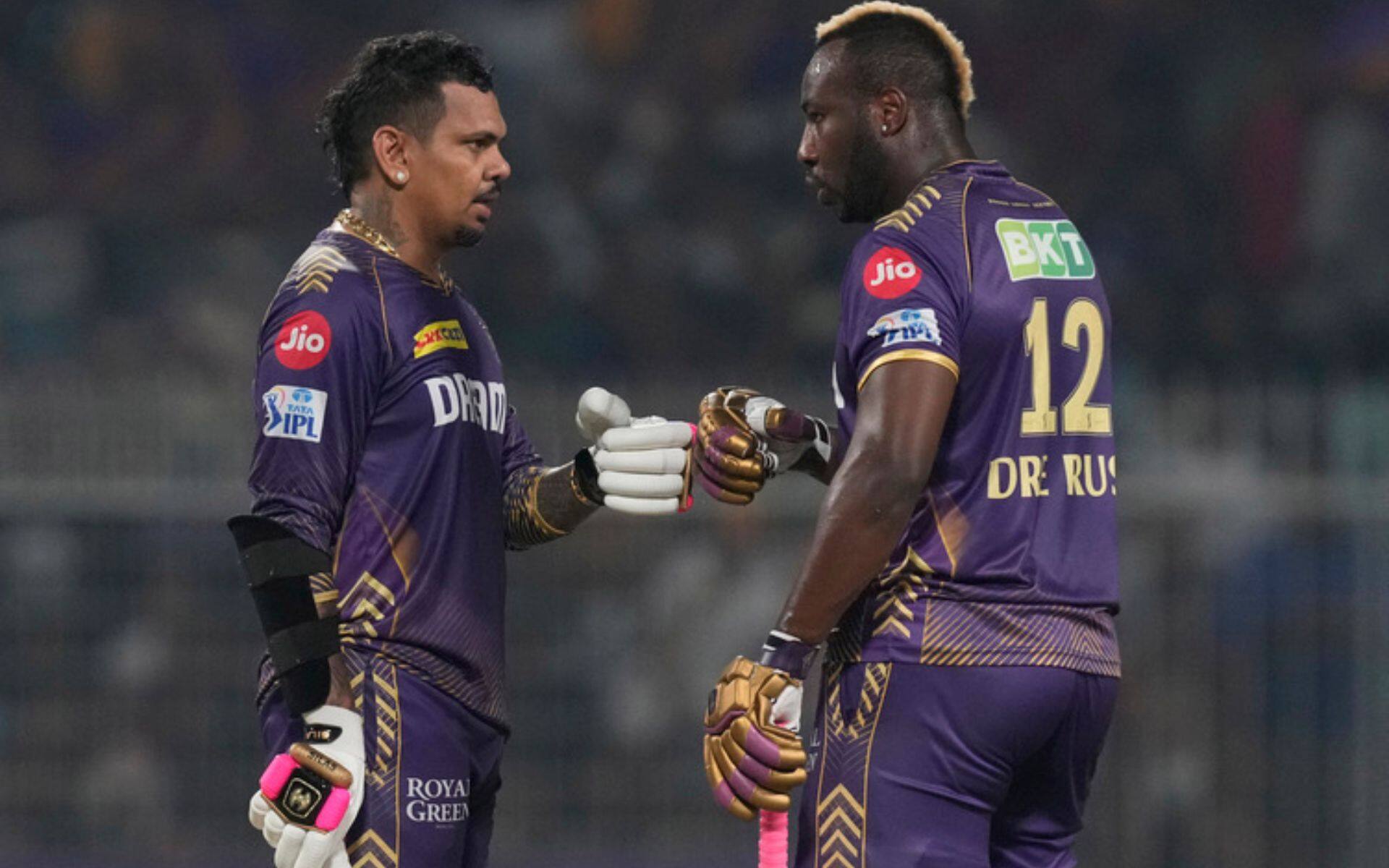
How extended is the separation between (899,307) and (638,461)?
2.65ft

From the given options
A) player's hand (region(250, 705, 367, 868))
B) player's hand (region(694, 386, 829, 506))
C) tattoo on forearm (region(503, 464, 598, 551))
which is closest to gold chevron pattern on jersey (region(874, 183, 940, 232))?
player's hand (region(694, 386, 829, 506))

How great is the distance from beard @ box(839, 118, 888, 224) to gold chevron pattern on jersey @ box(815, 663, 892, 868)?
0.97 m

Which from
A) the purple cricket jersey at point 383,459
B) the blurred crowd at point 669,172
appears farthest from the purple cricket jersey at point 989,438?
the blurred crowd at point 669,172

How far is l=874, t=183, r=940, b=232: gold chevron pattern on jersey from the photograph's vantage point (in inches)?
156

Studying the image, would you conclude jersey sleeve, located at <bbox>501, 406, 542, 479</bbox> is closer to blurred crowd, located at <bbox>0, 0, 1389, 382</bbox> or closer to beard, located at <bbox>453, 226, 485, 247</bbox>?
beard, located at <bbox>453, 226, 485, 247</bbox>

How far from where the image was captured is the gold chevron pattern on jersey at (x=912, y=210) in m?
3.96

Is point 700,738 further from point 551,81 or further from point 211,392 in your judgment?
point 551,81

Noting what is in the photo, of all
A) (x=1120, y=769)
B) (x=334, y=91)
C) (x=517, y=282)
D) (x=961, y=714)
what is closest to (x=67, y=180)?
(x=517, y=282)

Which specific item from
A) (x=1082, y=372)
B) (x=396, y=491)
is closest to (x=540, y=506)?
(x=396, y=491)

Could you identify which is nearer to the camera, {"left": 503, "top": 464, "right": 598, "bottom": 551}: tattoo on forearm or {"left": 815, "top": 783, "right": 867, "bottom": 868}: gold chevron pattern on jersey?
{"left": 815, "top": 783, "right": 867, "bottom": 868}: gold chevron pattern on jersey

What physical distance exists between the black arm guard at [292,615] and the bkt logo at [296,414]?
7.1 inches

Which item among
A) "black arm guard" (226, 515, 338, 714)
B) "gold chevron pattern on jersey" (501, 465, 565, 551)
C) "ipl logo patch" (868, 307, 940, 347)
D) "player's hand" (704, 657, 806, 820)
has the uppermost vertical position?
"ipl logo patch" (868, 307, 940, 347)

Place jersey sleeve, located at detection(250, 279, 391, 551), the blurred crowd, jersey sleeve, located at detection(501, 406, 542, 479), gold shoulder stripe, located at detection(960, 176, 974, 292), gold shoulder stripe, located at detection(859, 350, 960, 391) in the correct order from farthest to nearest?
the blurred crowd, jersey sleeve, located at detection(501, 406, 542, 479), jersey sleeve, located at detection(250, 279, 391, 551), gold shoulder stripe, located at detection(960, 176, 974, 292), gold shoulder stripe, located at detection(859, 350, 960, 391)

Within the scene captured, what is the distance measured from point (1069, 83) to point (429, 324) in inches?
322
